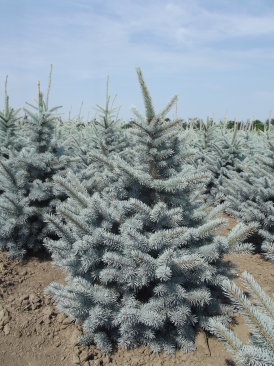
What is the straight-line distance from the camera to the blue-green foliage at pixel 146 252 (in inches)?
128

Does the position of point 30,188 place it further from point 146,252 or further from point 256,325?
point 256,325

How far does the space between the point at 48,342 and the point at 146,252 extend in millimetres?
1434

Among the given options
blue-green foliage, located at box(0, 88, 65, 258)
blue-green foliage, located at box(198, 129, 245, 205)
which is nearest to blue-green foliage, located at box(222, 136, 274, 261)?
blue-green foliage, located at box(198, 129, 245, 205)

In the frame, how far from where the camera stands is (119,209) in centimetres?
357

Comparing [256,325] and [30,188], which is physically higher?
[256,325]

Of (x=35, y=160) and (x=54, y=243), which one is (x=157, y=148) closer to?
(x=54, y=243)

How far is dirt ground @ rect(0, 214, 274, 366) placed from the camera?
335 centimetres

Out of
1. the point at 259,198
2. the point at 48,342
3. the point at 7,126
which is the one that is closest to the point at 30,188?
the point at 7,126

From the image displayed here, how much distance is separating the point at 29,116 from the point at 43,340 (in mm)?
3406

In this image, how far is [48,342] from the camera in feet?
12.0

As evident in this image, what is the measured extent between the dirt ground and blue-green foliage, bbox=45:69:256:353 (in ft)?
0.36

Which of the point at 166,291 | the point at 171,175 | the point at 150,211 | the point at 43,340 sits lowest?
the point at 43,340

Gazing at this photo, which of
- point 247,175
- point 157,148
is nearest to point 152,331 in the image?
point 157,148

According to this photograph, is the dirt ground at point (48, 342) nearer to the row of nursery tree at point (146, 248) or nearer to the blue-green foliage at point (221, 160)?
the row of nursery tree at point (146, 248)
